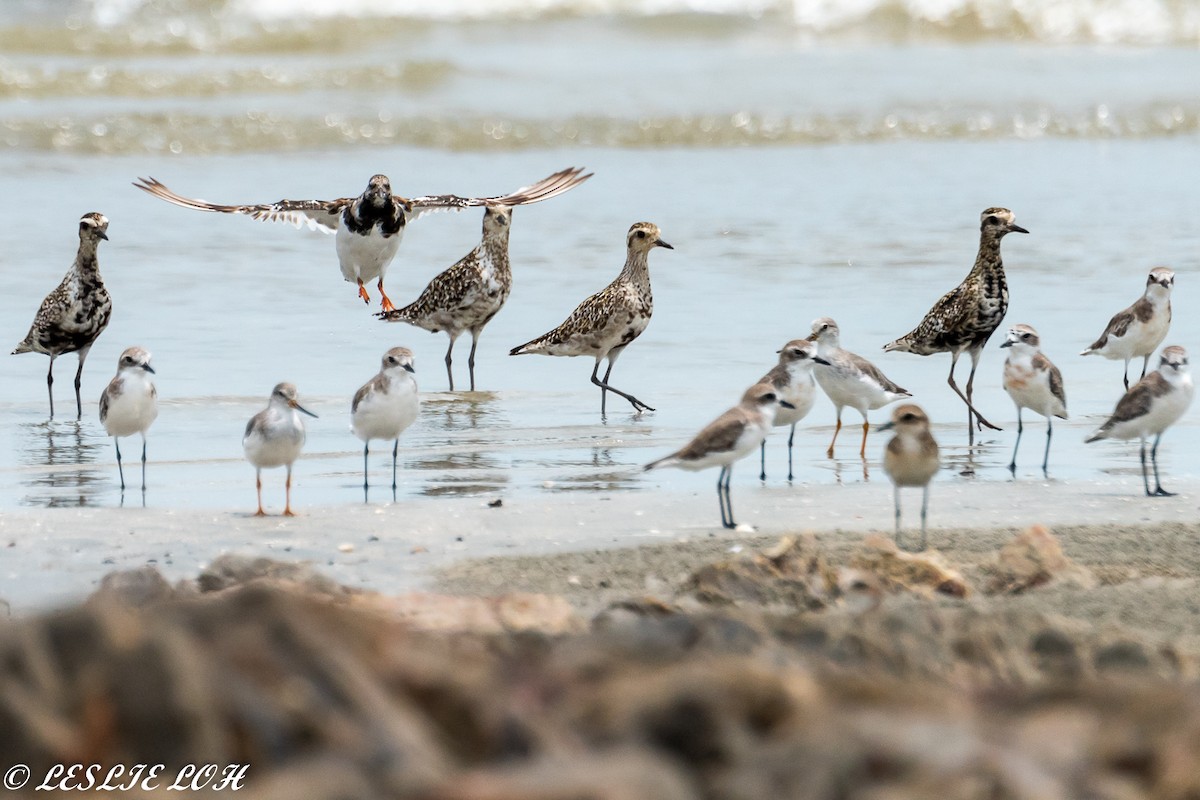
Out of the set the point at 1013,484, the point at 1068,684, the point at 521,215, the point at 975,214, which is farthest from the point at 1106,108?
the point at 1068,684

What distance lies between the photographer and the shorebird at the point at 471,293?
13562 mm

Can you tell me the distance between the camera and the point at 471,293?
13.5 m

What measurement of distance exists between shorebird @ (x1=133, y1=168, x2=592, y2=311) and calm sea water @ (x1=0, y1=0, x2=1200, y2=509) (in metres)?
0.43

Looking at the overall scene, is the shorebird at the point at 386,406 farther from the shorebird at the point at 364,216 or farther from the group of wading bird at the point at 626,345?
the shorebird at the point at 364,216

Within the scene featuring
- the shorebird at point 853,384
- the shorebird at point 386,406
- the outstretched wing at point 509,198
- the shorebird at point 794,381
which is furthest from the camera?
the outstretched wing at point 509,198

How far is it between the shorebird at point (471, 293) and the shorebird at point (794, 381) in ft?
13.3

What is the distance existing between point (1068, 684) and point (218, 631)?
150 cm

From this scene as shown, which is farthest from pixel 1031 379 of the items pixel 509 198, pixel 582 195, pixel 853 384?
pixel 582 195

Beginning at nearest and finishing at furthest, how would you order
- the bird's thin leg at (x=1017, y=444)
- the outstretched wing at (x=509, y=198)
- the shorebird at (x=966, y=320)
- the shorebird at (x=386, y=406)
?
the shorebird at (x=386, y=406) < the bird's thin leg at (x=1017, y=444) < the shorebird at (x=966, y=320) < the outstretched wing at (x=509, y=198)

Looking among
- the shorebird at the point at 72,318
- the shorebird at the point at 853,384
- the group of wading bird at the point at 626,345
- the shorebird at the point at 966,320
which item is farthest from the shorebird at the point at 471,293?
the shorebird at the point at 853,384

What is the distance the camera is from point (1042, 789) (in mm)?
2711

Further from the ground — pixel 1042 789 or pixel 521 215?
pixel 521 215

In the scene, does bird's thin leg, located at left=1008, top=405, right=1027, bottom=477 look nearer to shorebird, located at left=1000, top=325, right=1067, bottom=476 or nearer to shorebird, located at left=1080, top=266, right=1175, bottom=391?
shorebird, located at left=1000, top=325, right=1067, bottom=476

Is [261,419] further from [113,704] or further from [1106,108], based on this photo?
[1106,108]
